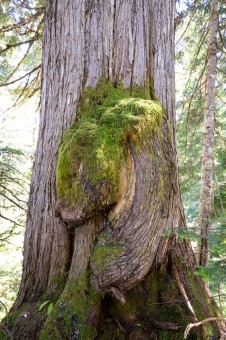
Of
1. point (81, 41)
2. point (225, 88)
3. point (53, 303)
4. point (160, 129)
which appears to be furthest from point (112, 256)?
point (225, 88)

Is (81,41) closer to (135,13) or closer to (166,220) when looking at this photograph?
(135,13)

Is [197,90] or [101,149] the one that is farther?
[197,90]

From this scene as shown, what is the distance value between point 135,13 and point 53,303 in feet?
8.48

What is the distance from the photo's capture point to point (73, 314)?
1.95 metres

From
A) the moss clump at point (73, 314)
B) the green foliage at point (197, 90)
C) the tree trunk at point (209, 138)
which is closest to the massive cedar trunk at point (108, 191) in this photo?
the moss clump at point (73, 314)

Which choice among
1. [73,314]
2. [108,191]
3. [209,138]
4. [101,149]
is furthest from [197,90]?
[73,314]

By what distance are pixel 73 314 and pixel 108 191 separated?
0.88 meters

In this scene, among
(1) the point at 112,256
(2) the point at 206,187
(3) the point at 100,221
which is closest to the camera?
(1) the point at 112,256

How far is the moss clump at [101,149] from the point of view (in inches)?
76.4

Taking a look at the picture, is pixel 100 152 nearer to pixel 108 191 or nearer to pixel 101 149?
pixel 101 149

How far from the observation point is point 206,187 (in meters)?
3.70

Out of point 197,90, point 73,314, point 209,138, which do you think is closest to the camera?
point 73,314

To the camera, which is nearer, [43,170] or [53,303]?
[53,303]

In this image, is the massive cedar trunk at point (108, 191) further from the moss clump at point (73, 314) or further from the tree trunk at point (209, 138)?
the tree trunk at point (209, 138)
